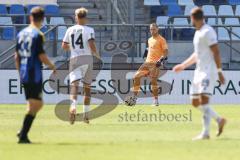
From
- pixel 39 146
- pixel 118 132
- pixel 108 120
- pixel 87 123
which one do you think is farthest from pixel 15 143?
pixel 108 120

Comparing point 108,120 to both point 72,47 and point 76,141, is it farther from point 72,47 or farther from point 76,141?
point 76,141

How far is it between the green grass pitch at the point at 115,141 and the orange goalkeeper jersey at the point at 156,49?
234 inches

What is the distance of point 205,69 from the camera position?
15266 mm

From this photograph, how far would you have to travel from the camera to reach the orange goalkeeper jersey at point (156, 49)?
26.9 metres

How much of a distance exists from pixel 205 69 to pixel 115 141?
79.8 inches

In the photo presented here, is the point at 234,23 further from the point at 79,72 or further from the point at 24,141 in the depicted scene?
the point at 24,141

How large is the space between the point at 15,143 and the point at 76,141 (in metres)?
1.11

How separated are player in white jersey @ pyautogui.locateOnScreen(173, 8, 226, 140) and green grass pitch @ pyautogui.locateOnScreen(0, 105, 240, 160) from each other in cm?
40

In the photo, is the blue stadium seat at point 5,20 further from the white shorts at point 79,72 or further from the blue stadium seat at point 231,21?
the white shorts at point 79,72

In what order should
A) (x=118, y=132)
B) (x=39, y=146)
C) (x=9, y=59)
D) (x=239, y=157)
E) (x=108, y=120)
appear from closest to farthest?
(x=239, y=157) < (x=39, y=146) < (x=118, y=132) < (x=108, y=120) < (x=9, y=59)

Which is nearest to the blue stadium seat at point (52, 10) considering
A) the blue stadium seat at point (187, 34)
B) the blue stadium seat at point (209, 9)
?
the blue stadium seat at point (209, 9)

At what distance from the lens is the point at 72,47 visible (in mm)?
19656

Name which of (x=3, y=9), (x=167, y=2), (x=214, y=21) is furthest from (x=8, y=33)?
(x=167, y=2)

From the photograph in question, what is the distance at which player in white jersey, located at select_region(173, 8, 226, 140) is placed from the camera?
15141mm
